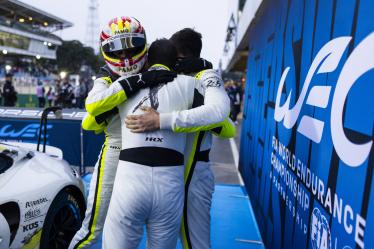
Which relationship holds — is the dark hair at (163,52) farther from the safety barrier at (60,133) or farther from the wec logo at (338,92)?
the safety barrier at (60,133)

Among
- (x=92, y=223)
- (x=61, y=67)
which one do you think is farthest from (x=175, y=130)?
(x=61, y=67)

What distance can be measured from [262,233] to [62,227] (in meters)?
2.21

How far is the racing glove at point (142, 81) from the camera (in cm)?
200

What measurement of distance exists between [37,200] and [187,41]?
4.83 ft

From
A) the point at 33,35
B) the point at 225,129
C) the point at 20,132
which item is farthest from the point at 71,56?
the point at 225,129

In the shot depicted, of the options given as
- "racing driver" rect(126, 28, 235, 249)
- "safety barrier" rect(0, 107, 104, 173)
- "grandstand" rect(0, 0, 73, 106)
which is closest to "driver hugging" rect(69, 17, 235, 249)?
"racing driver" rect(126, 28, 235, 249)

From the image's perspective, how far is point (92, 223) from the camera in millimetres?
2643

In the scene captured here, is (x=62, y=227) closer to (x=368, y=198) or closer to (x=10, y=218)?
(x=10, y=218)

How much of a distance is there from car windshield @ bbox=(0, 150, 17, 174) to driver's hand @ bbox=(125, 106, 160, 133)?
1.14m

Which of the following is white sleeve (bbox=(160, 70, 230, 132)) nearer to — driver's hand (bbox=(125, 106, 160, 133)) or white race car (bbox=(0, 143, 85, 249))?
driver's hand (bbox=(125, 106, 160, 133))

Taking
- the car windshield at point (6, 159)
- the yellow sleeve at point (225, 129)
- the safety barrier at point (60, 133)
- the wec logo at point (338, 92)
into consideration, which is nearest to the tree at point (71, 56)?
the safety barrier at point (60, 133)

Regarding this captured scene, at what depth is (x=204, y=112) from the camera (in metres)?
2.01

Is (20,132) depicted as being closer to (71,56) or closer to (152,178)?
(152,178)

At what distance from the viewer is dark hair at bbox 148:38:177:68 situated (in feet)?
7.12
